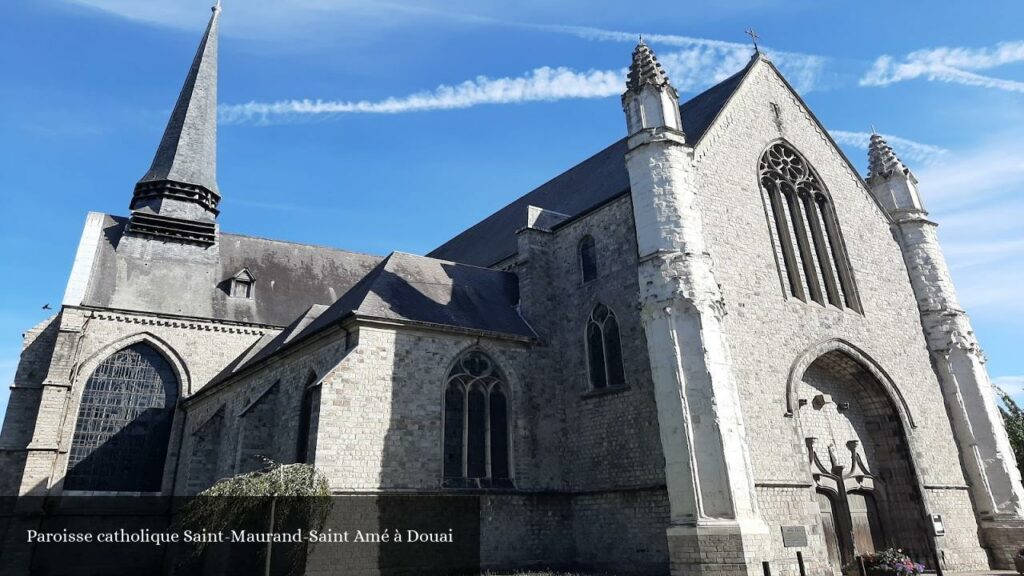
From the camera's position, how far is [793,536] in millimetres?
12359

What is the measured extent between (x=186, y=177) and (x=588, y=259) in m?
19.8

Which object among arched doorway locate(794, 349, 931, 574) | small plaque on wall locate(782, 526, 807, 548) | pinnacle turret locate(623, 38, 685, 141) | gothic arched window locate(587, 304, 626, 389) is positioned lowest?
small plaque on wall locate(782, 526, 807, 548)

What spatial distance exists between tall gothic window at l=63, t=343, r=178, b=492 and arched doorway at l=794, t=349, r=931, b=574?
68.6 ft

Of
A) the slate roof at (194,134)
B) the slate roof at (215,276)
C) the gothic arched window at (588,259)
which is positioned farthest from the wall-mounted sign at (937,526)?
the slate roof at (194,134)

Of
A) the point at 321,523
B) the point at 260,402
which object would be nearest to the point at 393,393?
the point at 321,523

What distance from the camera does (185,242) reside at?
2645 cm

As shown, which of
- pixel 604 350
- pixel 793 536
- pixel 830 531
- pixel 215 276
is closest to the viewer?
pixel 793 536

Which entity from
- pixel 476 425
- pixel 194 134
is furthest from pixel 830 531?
pixel 194 134

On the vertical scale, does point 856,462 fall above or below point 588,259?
below

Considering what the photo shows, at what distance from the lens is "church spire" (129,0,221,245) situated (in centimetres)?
2633

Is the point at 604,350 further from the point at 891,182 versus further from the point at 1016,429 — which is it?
the point at 1016,429

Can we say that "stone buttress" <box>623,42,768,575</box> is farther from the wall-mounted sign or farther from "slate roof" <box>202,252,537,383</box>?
the wall-mounted sign

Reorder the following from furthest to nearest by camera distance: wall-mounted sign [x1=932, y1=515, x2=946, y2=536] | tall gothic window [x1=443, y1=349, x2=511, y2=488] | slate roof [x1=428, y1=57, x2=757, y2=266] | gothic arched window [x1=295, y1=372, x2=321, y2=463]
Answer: slate roof [x1=428, y1=57, x2=757, y2=266], gothic arched window [x1=295, y1=372, x2=321, y2=463], tall gothic window [x1=443, y1=349, x2=511, y2=488], wall-mounted sign [x1=932, y1=515, x2=946, y2=536]

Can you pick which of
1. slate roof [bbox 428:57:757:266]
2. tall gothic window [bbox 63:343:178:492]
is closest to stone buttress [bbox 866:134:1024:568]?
slate roof [bbox 428:57:757:266]
